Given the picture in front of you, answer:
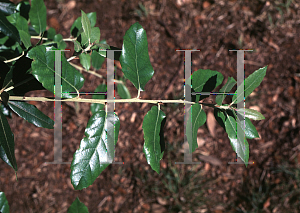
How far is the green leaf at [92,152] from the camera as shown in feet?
2.88

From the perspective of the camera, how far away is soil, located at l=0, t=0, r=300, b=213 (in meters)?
2.49

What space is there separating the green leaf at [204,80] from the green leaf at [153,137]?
0.18 m

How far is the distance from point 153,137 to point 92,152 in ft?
0.73

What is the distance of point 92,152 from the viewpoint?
92 cm

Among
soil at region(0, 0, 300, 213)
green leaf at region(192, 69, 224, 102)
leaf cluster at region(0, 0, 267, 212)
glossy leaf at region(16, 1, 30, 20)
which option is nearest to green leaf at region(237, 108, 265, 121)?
leaf cluster at region(0, 0, 267, 212)

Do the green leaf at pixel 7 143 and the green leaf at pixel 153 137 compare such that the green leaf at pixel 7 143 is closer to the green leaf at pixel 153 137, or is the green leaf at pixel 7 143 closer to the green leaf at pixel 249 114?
the green leaf at pixel 153 137

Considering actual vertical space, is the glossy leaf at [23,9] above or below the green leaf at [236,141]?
above

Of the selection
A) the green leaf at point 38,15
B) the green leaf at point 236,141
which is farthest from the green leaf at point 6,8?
the green leaf at point 236,141

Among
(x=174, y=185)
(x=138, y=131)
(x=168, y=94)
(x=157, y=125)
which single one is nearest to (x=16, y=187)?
(x=138, y=131)

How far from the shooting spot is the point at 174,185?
2477 millimetres

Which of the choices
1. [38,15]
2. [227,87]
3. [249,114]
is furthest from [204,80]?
[38,15]

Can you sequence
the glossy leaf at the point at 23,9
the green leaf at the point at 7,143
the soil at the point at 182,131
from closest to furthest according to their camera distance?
1. the green leaf at the point at 7,143
2. the glossy leaf at the point at 23,9
3. the soil at the point at 182,131

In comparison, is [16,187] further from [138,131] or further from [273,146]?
[273,146]

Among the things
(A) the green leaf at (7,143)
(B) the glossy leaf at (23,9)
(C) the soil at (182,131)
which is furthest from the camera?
(C) the soil at (182,131)
